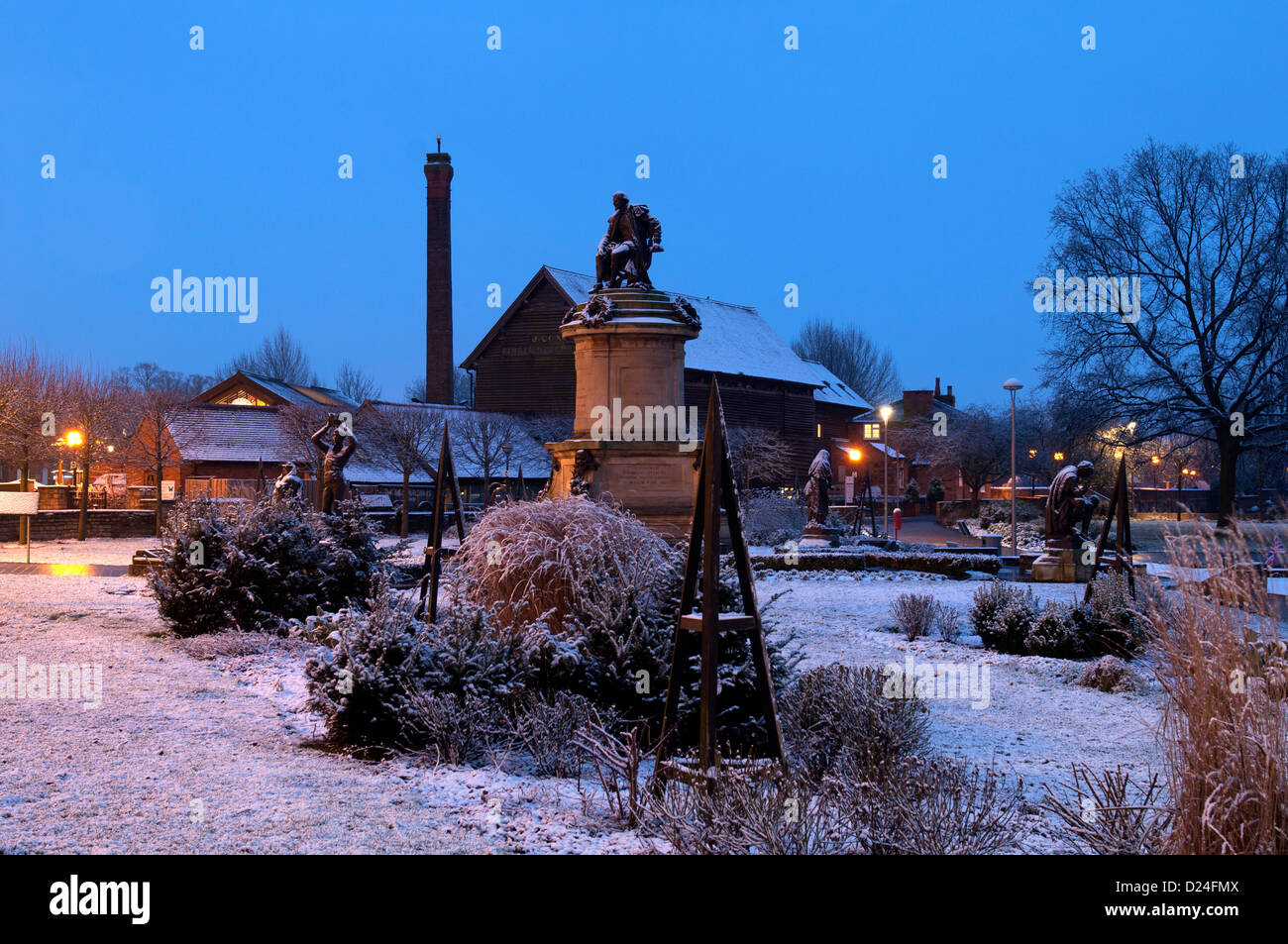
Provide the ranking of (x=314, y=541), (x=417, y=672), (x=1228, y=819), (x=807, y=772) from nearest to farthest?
(x=1228, y=819) < (x=807, y=772) < (x=417, y=672) < (x=314, y=541)

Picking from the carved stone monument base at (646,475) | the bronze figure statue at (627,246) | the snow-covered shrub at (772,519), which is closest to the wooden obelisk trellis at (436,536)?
the carved stone monument base at (646,475)

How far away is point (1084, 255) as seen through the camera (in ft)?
106

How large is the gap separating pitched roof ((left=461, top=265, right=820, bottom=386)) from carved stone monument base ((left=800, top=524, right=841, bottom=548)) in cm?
2011

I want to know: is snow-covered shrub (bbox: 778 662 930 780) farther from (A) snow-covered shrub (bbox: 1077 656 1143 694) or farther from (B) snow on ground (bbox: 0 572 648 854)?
(A) snow-covered shrub (bbox: 1077 656 1143 694)

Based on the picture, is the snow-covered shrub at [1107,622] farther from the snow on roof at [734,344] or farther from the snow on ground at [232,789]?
the snow on roof at [734,344]

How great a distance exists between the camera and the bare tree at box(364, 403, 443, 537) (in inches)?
1459

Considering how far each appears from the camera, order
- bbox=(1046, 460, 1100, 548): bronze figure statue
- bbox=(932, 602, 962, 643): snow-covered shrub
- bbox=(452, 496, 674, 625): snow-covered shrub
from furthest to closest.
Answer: bbox=(1046, 460, 1100, 548): bronze figure statue < bbox=(932, 602, 962, 643): snow-covered shrub < bbox=(452, 496, 674, 625): snow-covered shrub

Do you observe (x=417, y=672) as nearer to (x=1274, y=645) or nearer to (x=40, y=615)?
(x=1274, y=645)

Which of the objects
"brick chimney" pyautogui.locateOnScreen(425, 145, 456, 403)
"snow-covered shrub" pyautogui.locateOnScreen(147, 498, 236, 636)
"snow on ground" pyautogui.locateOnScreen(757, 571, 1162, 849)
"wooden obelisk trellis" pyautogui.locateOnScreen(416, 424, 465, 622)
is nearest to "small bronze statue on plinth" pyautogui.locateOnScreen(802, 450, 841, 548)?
"snow on ground" pyautogui.locateOnScreen(757, 571, 1162, 849)

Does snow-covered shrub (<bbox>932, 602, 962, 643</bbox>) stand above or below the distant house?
below

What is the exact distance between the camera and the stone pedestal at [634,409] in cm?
1599
